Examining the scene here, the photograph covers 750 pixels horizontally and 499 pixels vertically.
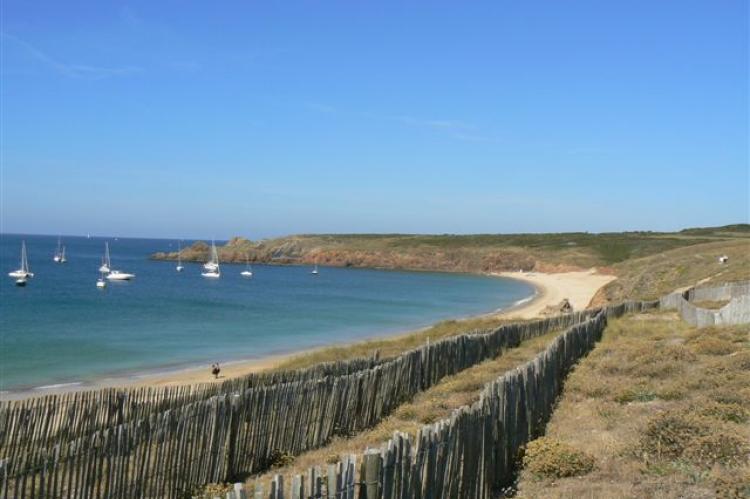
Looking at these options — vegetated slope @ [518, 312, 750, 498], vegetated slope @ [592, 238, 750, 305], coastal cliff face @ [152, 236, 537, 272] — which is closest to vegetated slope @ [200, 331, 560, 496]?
A: vegetated slope @ [518, 312, 750, 498]

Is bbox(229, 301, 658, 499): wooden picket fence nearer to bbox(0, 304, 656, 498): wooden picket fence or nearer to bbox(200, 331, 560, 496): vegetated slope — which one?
bbox(0, 304, 656, 498): wooden picket fence

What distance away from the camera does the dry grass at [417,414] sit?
10.8 metres

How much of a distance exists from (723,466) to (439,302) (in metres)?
64.0

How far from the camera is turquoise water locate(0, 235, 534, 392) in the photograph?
3419 centimetres

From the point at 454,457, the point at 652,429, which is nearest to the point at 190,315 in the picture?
the point at 652,429

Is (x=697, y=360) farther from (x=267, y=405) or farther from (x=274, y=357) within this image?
(x=274, y=357)

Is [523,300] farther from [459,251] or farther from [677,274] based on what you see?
[459,251]

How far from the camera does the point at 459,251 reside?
13775 cm

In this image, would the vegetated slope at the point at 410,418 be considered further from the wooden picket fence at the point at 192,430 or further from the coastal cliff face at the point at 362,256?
the coastal cliff face at the point at 362,256

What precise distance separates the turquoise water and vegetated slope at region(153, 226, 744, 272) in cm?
2271

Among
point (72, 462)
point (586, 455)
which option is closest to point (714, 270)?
point (586, 455)

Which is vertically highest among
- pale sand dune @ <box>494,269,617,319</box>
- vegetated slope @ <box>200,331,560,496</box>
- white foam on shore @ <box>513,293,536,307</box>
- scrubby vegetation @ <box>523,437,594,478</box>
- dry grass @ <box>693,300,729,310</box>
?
dry grass @ <box>693,300,729,310</box>

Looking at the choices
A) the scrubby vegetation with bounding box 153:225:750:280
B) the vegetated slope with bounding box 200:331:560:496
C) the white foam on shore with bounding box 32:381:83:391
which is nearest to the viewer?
the vegetated slope with bounding box 200:331:560:496

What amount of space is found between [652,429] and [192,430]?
20.8 feet
